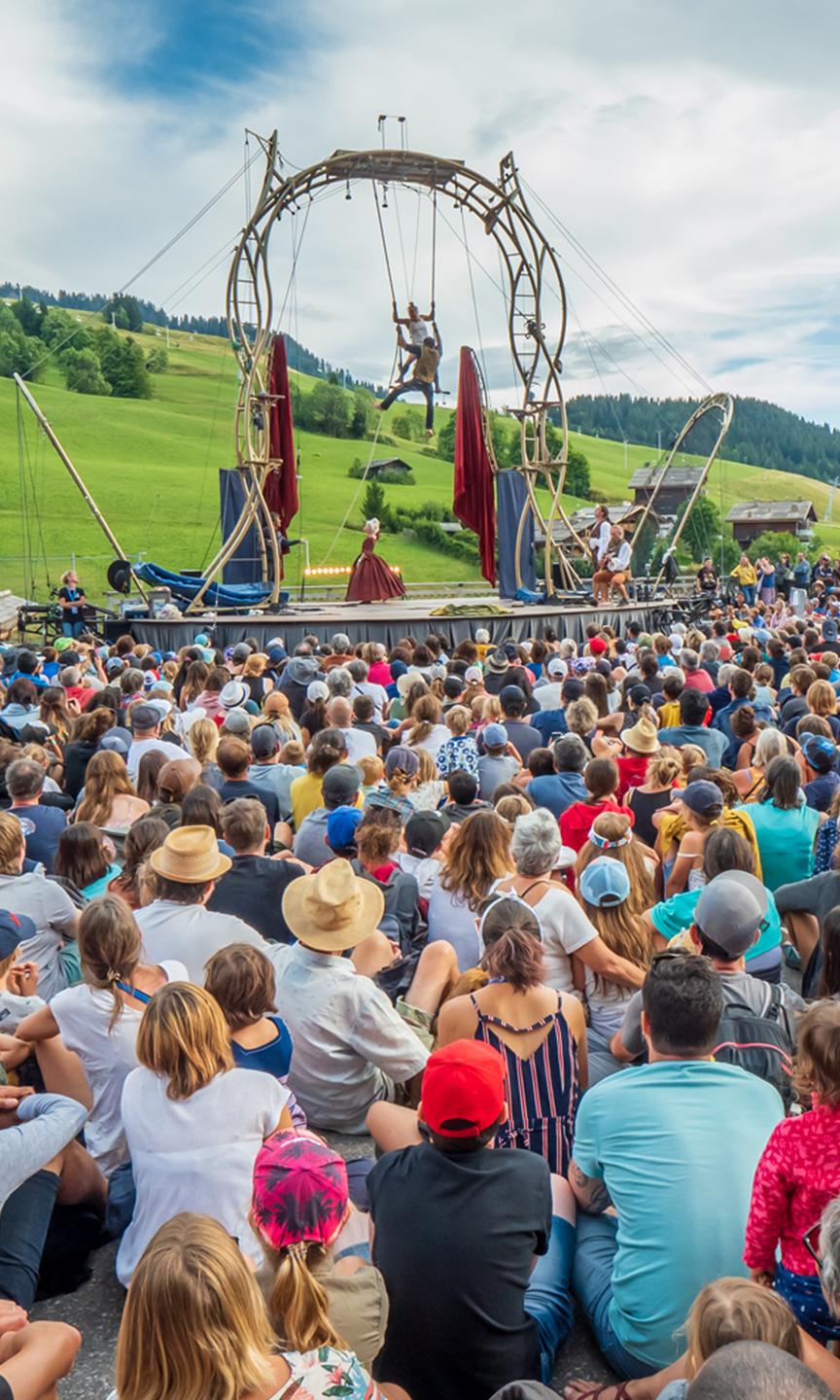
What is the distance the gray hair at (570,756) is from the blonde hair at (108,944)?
9.52 ft

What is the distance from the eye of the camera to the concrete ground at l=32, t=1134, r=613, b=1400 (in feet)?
8.25

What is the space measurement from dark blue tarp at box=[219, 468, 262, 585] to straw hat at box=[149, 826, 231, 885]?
15.2m

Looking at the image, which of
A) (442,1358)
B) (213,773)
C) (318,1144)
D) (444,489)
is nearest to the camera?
(318,1144)

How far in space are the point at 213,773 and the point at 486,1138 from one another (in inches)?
150

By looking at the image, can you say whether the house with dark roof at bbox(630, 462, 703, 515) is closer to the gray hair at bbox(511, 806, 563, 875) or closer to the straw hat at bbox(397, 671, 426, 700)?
the straw hat at bbox(397, 671, 426, 700)

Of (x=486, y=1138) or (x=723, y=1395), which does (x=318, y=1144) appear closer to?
(x=486, y=1138)

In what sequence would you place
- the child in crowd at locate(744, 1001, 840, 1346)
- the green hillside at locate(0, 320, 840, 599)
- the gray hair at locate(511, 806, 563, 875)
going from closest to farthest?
the child in crowd at locate(744, 1001, 840, 1346) < the gray hair at locate(511, 806, 563, 875) < the green hillside at locate(0, 320, 840, 599)

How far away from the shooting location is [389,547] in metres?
45.8

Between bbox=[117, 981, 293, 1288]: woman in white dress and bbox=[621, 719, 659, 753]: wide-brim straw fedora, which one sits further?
bbox=[621, 719, 659, 753]: wide-brim straw fedora

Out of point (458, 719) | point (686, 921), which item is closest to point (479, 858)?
point (686, 921)

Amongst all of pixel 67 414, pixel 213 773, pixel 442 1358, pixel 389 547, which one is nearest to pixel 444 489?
pixel 389 547

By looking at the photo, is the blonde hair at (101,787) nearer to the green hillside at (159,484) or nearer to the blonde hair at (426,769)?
Answer: the blonde hair at (426,769)

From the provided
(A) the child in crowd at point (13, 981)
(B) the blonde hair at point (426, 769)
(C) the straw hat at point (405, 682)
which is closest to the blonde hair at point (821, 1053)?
(A) the child in crowd at point (13, 981)

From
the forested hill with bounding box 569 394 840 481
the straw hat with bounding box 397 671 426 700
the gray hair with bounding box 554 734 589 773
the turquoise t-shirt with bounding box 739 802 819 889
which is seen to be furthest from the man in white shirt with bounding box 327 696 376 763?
the forested hill with bounding box 569 394 840 481
